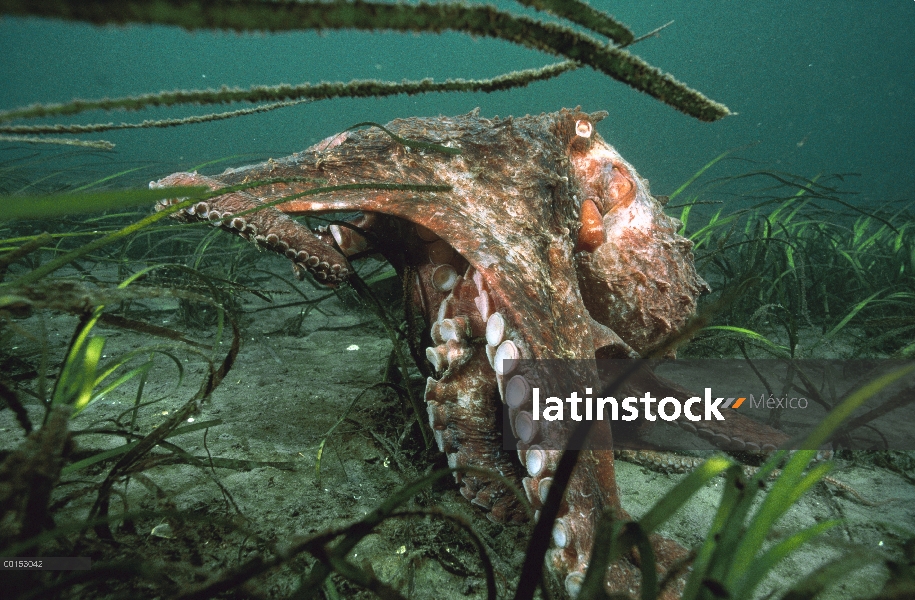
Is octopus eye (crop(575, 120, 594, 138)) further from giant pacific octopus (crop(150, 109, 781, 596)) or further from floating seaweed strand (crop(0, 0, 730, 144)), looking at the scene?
floating seaweed strand (crop(0, 0, 730, 144))

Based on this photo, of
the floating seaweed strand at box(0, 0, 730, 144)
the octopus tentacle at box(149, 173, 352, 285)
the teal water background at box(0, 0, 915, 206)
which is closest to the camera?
the floating seaweed strand at box(0, 0, 730, 144)

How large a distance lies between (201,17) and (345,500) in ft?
4.83

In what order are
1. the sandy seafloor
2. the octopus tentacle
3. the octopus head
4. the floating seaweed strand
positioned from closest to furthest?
1. the floating seaweed strand
2. the sandy seafloor
3. the octopus tentacle
4. the octopus head

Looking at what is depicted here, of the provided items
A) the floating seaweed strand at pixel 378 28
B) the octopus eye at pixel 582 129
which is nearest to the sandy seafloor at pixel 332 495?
the floating seaweed strand at pixel 378 28

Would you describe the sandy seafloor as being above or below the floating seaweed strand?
below

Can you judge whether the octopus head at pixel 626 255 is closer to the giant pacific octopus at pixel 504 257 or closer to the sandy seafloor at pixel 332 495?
the giant pacific octopus at pixel 504 257

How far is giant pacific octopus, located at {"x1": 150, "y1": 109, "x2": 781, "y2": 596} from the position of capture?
1.36 meters

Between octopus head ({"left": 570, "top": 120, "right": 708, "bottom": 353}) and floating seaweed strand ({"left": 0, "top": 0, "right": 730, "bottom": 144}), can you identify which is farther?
octopus head ({"left": 570, "top": 120, "right": 708, "bottom": 353})

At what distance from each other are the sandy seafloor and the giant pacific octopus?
0.81 feet

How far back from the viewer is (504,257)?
155 centimetres

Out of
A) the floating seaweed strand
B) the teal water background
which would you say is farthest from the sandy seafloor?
the teal water background

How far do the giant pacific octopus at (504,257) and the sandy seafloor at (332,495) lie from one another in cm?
25

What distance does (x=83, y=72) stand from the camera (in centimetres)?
8750

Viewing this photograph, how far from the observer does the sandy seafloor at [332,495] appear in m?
1.28
